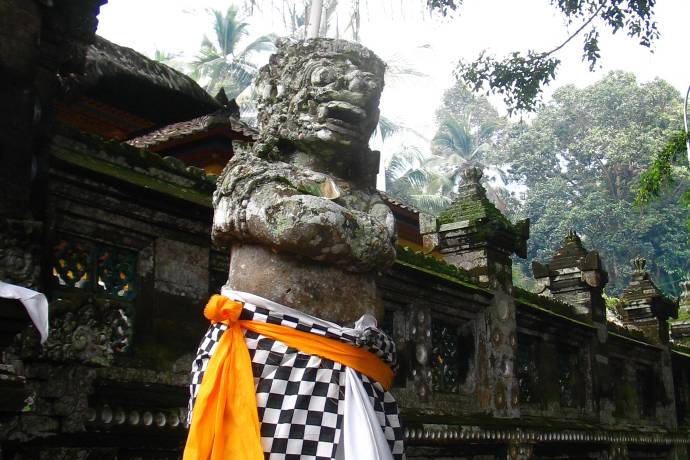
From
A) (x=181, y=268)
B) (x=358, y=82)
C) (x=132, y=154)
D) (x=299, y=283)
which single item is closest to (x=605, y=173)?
(x=181, y=268)

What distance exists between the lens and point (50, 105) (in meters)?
4.00

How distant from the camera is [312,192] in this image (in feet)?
10.5

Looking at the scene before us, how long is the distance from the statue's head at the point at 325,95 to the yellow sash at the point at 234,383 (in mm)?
876

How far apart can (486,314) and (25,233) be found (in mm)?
5021

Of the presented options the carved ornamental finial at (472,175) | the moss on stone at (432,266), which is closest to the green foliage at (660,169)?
the carved ornamental finial at (472,175)

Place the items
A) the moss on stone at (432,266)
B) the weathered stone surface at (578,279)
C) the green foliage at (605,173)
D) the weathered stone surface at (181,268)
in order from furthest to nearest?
the green foliage at (605,173), the weathered stone surface at (578,279), the moss on stone at (432,266), the weathered stone surface at (181,268)

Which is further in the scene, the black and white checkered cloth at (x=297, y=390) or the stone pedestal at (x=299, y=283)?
the stone pedestal at (x=299, y=283)

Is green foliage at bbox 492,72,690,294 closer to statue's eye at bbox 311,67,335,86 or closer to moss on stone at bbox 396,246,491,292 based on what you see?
moss on stone at bbox 396,246,491,292

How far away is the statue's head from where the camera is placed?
3.34 meters

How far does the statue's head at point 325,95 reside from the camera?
334 cm

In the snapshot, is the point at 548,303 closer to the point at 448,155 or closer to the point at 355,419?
the point at 355,419

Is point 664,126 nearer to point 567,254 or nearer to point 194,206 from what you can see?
point 567,254

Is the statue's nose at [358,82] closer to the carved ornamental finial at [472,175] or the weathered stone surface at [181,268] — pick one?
the weathered stone surface at [181,268]

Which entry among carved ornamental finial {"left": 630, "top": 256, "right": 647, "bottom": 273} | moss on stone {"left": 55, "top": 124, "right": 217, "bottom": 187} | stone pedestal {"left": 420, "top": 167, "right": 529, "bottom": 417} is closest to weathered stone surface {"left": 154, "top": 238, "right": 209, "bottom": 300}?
moss on stone {"left": 55, "top": 124, "right": 217, "bottom": 187}
